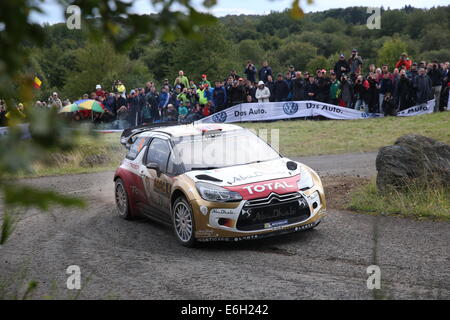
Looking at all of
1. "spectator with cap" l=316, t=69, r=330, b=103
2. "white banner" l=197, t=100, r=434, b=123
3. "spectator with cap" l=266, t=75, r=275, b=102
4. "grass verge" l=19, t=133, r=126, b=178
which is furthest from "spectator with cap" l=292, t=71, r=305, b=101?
"grass verge" l=19, t=133, r=126, b=178

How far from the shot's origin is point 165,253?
27.0 feet

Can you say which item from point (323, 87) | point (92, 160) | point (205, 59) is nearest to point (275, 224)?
point (92, 160)

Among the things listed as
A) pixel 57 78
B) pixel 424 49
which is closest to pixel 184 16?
pixel 57 78

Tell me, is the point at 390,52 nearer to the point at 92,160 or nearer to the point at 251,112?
the point at 251,112

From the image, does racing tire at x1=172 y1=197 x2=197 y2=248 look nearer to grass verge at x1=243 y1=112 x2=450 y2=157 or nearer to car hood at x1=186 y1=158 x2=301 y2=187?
car hood at x1=186 y1=158 x2=301 y2=187

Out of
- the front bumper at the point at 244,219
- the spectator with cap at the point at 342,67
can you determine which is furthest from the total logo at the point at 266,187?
the spectator with cap at the point at 342,67

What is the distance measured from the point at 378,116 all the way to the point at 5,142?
2434 cm

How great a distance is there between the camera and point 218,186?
8.16 meters

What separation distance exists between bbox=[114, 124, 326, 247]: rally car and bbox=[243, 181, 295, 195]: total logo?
0.04 ft

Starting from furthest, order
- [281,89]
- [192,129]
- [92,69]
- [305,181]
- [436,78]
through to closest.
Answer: [92,69]
[281,89]
[436,78]
[192,129]
[305,181]

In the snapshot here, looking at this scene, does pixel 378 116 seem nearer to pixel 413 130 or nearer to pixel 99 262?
pixel 413 130

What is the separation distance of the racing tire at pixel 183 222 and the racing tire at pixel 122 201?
1.93 m

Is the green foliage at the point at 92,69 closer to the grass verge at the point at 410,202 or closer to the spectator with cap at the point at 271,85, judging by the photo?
the spectator with cap at the point at 271,85

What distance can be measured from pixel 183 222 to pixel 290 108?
58.2 ft
